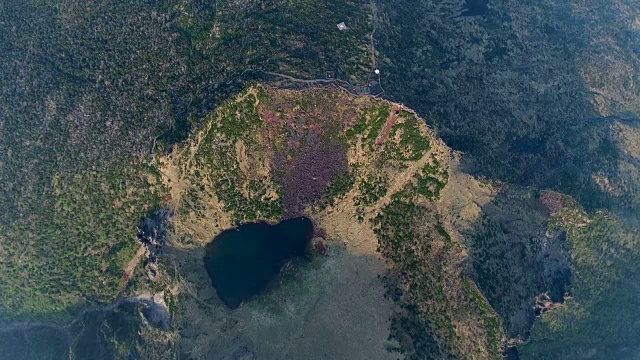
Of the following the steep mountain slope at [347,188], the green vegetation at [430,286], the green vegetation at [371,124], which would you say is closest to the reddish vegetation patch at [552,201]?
the steep mountain slope at [347,188]

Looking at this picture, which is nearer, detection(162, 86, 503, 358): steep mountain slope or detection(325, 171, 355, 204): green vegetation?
detection(162, 86, 503, 358): steep mountain slope

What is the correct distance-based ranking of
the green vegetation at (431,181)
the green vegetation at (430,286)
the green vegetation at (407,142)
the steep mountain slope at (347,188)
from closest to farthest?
the green vegetation at (430,286)
the steep mountain slope at (347,188)
the green vegetation at (407,142)
the green vegetation at (431,181)

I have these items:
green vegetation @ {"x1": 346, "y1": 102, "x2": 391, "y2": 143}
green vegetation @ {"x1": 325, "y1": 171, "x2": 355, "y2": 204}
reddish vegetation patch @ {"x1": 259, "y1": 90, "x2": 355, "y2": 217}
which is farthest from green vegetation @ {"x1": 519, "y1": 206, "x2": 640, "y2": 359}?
reddish vegetation patch @ {"x1": 259, "y1": 90, "x2": 355, "y2": 217}

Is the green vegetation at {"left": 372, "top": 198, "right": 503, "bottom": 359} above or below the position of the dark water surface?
above

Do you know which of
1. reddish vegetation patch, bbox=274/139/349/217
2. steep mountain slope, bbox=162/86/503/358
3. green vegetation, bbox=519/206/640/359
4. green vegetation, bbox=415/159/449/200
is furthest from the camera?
green vegetation, bbox=519/206/640/359

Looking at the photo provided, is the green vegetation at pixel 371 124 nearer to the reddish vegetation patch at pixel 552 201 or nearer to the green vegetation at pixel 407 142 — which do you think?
the green vegetation at pixel 407 142

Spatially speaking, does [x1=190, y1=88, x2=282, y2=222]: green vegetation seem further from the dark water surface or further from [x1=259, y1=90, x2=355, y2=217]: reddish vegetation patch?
the dark water surface
